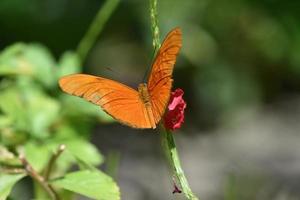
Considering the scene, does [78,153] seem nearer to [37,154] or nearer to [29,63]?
[37,154]

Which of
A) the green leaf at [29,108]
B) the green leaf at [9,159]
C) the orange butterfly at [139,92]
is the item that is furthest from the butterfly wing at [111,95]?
the green leaf at [29,108]

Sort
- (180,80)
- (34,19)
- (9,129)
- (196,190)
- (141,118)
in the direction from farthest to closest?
(180,80) → (34,19) → (196,190) → (9,129) → (141,118)

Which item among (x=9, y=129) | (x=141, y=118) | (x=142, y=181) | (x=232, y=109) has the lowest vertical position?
(x=142, y=181)

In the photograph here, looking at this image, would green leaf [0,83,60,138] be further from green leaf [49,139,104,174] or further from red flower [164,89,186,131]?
red flower [164,89,186,131]

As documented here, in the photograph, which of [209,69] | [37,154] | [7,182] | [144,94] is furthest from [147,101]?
[209,69]

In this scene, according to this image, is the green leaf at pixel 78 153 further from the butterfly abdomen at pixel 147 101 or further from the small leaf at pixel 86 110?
the butterfly abdomen at pixel 147 101

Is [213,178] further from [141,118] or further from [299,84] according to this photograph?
[141,118]

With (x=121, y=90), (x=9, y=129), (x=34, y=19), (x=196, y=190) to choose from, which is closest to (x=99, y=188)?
(x=121, y=90)
